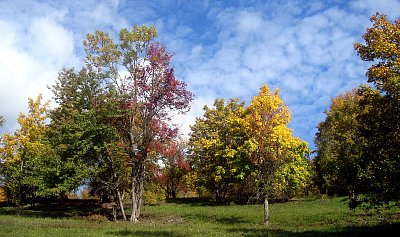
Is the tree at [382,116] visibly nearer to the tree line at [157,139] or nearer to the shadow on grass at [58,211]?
the tree line at [157,139]

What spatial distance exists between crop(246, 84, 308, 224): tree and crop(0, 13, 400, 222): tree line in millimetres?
84

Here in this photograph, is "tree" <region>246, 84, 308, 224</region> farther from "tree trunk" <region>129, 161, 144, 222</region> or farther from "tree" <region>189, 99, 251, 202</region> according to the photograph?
"tree" <region>189, 99, 251, 202</region>

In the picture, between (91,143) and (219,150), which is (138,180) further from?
(219,150)

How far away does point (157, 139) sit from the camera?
3650 centimetres

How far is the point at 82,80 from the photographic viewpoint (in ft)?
136

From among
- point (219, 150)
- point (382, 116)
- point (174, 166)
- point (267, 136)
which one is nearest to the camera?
point (382, 116)

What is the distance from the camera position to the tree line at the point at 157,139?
708 inches

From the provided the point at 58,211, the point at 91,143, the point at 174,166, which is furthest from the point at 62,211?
the point at 174,166

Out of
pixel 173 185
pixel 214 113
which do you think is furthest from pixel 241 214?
pixel 173 185

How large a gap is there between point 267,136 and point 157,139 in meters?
11.6

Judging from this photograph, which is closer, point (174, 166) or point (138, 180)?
point (138, 180)

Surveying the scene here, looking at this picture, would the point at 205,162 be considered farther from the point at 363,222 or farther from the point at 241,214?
the point at 363,222

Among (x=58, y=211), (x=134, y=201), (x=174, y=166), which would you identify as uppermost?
(x=174, y=166)

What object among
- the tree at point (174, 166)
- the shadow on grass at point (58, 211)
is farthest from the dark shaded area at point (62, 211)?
the tree at point (174, 166)
